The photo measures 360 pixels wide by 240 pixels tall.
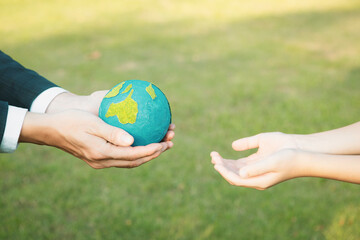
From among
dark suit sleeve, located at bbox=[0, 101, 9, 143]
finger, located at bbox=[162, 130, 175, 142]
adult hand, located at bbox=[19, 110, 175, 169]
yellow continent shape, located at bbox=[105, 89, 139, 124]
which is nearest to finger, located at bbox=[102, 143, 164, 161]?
adult hand, located at bbox=[19, 110, 175, 169]

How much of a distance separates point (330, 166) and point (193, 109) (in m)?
3.24

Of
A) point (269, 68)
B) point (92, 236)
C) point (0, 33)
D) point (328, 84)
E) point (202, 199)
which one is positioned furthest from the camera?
point (0, 33)

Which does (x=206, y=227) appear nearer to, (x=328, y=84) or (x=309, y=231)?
(x=309, y=231)

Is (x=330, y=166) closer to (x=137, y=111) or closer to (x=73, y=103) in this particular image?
(x=137, y=111)

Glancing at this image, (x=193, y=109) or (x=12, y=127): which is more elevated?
(x=12, y=127)

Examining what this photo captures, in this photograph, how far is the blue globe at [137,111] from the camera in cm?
237

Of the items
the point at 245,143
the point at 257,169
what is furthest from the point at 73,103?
the point at 257,169

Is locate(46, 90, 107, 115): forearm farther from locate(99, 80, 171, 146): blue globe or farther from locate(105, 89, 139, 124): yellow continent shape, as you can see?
locate(105, 89, 139, 124): yellow continent shape

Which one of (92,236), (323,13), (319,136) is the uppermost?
(323,13)

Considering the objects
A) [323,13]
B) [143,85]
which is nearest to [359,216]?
[143,85]

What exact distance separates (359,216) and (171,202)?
2004 millimetres

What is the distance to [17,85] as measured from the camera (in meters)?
2.71

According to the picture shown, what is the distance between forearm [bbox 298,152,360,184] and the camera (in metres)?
2.03

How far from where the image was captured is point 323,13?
11.1m
